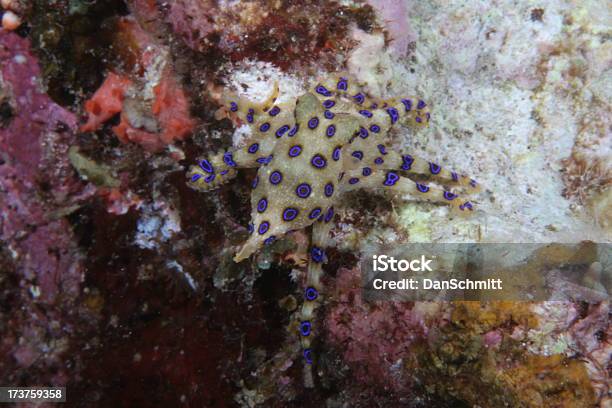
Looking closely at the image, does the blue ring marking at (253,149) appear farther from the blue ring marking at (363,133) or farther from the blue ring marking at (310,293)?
the blue ring marking at (310,293)

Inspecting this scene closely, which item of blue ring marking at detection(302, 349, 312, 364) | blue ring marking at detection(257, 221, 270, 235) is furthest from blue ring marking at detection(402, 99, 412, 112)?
blue ring marking at detection(302, 349, 312, 364)

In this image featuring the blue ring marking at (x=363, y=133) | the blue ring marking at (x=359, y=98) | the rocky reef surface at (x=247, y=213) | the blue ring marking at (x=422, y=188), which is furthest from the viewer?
the blue ring marking at (x=359, y=98)

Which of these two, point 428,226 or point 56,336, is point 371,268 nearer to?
point 428,226

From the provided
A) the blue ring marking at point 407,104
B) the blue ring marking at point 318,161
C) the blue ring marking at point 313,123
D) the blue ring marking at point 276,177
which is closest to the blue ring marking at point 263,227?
the blue ring marking at point 276,177

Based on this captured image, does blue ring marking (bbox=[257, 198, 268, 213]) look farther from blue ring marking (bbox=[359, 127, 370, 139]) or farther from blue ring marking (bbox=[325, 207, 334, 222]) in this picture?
blue ring marking (bbox=[359, 127, 370, 139])

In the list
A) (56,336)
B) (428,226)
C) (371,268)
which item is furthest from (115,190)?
(428,226)

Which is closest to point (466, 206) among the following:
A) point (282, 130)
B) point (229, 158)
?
point (282, 130)
